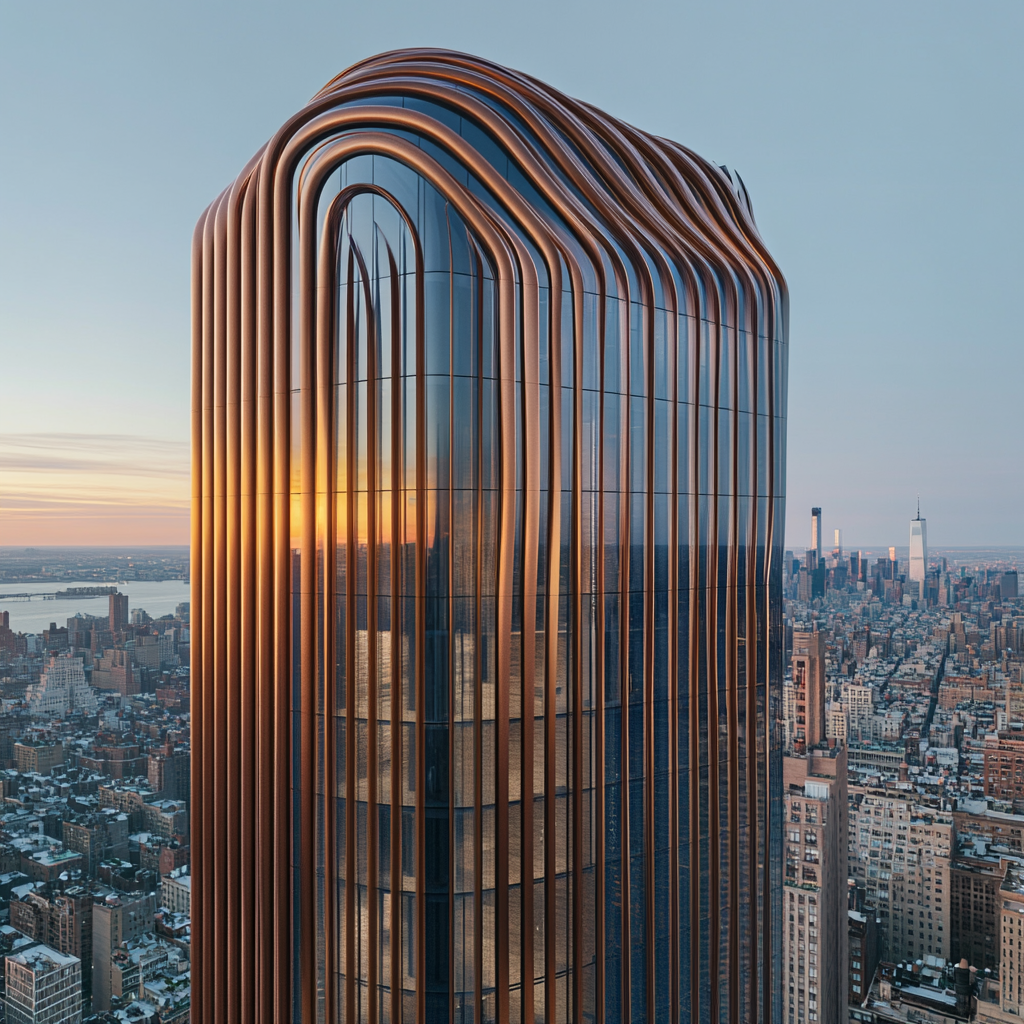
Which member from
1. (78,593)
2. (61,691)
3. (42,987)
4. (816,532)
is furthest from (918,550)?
(42,987)

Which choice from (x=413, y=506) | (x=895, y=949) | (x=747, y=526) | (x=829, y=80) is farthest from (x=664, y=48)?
(x=895, y=949)

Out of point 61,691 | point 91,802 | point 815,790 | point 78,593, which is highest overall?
point 78,593

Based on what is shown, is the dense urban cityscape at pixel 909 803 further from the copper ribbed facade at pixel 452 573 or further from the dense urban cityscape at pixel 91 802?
the dense urban cityscape at pixel 91 802

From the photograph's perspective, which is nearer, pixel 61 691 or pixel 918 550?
pixel 61 691

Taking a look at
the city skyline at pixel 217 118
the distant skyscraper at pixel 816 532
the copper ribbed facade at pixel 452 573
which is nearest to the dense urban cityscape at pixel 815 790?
the distant skyscraper at pixel 816 532

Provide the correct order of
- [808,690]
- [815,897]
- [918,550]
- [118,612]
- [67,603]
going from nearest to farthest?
[118,612], [67,603], [815,897], [808,690], [918,550]

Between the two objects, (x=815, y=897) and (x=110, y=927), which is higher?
(x=110, y=927)

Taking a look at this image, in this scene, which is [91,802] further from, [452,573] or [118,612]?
[452,573]
